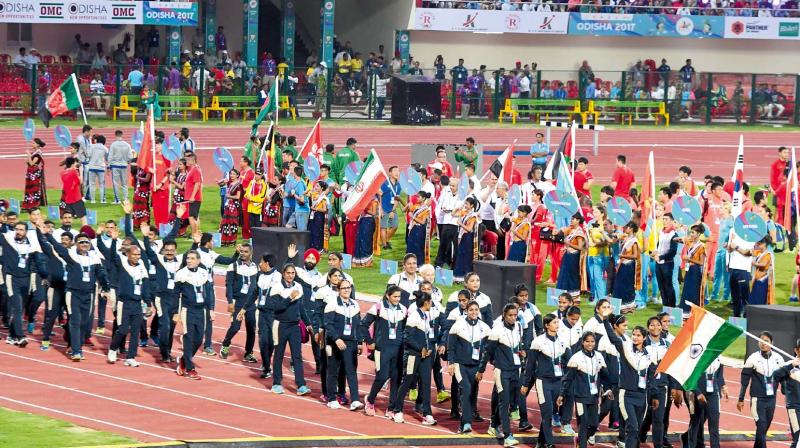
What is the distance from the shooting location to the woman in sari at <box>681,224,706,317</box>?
21.3 m

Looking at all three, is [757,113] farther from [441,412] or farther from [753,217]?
[441,412]

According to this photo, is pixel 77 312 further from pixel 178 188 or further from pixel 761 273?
pixel 761 273

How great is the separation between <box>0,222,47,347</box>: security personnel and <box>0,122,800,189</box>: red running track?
45.9ft

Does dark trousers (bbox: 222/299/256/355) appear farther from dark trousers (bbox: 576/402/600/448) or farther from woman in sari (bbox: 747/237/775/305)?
woman in sari (bbox: 747/237/775/305)

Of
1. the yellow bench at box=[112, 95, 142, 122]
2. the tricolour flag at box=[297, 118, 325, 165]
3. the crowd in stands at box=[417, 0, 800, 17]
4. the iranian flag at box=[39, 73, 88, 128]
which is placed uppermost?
the crowd in stands at box=[417, 0, 800, 17]

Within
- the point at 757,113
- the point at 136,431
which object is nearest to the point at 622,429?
the point at 136,431

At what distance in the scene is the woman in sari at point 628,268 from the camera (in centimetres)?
2159

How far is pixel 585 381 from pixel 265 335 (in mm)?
4049

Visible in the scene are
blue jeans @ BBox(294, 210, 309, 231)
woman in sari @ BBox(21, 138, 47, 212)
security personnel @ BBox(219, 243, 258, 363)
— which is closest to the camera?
security personnel @ BBox(219, 243, 258, 363)

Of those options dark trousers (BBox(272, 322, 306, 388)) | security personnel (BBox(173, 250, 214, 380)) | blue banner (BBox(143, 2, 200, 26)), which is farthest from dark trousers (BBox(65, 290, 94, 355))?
→ blue banner (BBox(143, 2, 200, 26))

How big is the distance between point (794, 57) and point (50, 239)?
42.0 m

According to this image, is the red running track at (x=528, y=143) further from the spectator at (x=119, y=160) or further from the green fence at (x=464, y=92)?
the spectator at (x=119, y=160)

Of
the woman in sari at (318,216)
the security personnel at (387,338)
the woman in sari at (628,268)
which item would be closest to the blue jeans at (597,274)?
the woman in sari at (628,268)

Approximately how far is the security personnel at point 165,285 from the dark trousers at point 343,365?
91.9 inches
